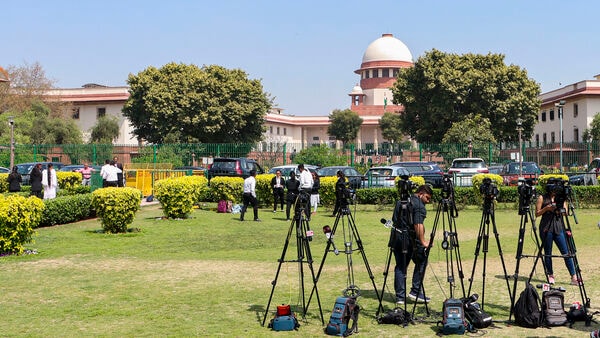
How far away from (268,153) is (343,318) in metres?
28.1

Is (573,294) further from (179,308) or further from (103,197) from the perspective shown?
(103,197)

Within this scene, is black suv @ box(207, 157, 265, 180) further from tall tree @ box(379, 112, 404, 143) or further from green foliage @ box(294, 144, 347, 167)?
tall tree @ box(379, 112, 404, 143)

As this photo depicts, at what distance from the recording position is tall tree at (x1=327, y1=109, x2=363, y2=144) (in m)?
79.9

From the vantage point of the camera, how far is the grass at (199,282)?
23.8 feet

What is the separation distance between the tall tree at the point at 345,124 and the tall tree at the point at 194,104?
29.4 metres

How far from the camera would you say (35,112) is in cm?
5153

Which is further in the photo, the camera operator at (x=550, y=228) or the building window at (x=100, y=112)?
the building window at (x=100, y=112)

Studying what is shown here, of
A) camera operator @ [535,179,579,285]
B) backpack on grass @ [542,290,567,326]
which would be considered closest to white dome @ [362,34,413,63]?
camera operator @ [535,179,579,285]

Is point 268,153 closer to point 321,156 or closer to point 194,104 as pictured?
point 321,156

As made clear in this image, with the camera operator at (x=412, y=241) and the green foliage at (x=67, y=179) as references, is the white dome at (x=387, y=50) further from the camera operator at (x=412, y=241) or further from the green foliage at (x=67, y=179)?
the camera operator at (x=412, y=241)

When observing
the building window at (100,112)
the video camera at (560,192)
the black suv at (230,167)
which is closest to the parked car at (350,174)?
the black suv at (230,167)

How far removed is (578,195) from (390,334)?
16841 millimetres

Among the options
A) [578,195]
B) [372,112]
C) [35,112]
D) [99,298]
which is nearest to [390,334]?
[99,298]

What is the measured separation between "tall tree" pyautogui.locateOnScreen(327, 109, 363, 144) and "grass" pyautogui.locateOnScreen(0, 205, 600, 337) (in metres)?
64.1
